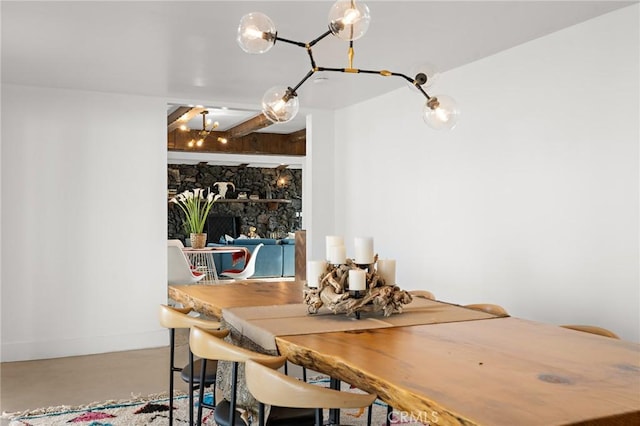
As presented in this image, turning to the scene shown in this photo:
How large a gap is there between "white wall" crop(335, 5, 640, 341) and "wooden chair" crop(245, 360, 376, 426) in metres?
2.40

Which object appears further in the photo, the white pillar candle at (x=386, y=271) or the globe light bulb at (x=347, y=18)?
the white pillar candle at (x=386, y=271)

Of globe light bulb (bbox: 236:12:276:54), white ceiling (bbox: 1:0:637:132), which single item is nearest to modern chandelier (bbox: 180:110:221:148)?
white ceiling (bbox: 1:0:637:132)

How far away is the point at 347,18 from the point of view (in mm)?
2459

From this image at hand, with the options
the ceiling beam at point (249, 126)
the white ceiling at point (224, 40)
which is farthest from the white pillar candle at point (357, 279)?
the ceiling beam at point (249, 126)

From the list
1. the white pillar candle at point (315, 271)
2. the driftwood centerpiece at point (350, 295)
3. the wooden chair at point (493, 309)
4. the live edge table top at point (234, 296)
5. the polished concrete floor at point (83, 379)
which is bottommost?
the polished concrete floor at point (83, 379)

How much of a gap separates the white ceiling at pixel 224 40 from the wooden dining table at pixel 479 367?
175 centimetres

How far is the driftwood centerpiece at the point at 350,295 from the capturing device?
2554mm

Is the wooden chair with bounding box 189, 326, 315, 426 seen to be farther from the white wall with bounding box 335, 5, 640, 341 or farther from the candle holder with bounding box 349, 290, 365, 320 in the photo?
the white wall with bounding box 335, 5, 640, 341

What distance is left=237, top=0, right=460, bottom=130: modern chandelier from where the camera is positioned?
2467mm

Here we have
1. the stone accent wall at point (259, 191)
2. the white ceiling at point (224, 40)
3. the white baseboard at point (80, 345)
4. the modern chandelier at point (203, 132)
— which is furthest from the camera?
the stone accent wall at point (259, 191)

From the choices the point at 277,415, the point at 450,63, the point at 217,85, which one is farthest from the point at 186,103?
the point at 277,415

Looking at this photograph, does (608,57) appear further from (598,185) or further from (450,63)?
(450,63)

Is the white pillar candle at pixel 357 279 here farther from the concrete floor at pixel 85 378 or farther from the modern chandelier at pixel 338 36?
the concrete floor at pixel 85 378

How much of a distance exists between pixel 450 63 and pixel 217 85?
1.98 metres
